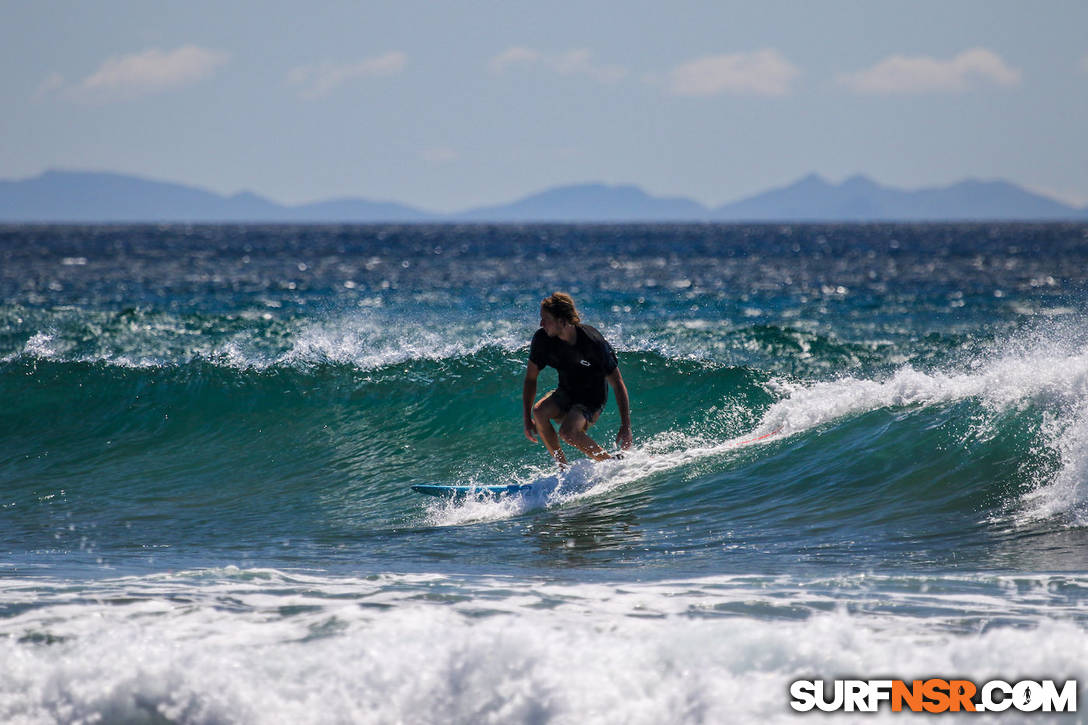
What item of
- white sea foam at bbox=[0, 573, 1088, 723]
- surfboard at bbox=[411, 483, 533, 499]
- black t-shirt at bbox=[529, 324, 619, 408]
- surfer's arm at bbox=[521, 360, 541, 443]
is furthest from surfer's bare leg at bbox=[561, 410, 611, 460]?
white sea foam at bbox=[0, 573, 1088, 723]

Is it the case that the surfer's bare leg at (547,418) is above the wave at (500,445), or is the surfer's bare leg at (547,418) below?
above

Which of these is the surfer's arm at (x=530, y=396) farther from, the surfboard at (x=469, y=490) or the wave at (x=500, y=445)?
the wave at (x=500, y=445)

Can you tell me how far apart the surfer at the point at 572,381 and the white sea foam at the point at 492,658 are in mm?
2789

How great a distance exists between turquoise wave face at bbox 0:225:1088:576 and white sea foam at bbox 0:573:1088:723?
1224 millimetres

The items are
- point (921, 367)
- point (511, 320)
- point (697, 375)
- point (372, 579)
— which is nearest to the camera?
point (372, 579)

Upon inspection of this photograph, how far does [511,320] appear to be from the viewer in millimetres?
21234

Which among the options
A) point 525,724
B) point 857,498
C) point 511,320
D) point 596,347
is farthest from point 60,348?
point 525,724

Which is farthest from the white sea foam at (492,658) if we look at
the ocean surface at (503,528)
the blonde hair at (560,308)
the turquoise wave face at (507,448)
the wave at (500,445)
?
the blonde hair at (560,308)

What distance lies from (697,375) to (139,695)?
9.47 m

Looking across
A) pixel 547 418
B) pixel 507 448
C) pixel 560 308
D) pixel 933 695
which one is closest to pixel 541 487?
pixel 547 418

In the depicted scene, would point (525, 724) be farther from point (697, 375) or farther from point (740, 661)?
point (697, 375)

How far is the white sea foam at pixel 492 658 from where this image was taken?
436 cm

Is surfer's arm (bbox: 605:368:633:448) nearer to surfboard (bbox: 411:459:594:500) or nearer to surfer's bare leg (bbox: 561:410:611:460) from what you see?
surfer's bare leg (bbox: 561:410:611:460)

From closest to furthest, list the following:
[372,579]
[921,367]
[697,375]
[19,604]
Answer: [19,604]
[372,579]
[697,375]
[921,367]
